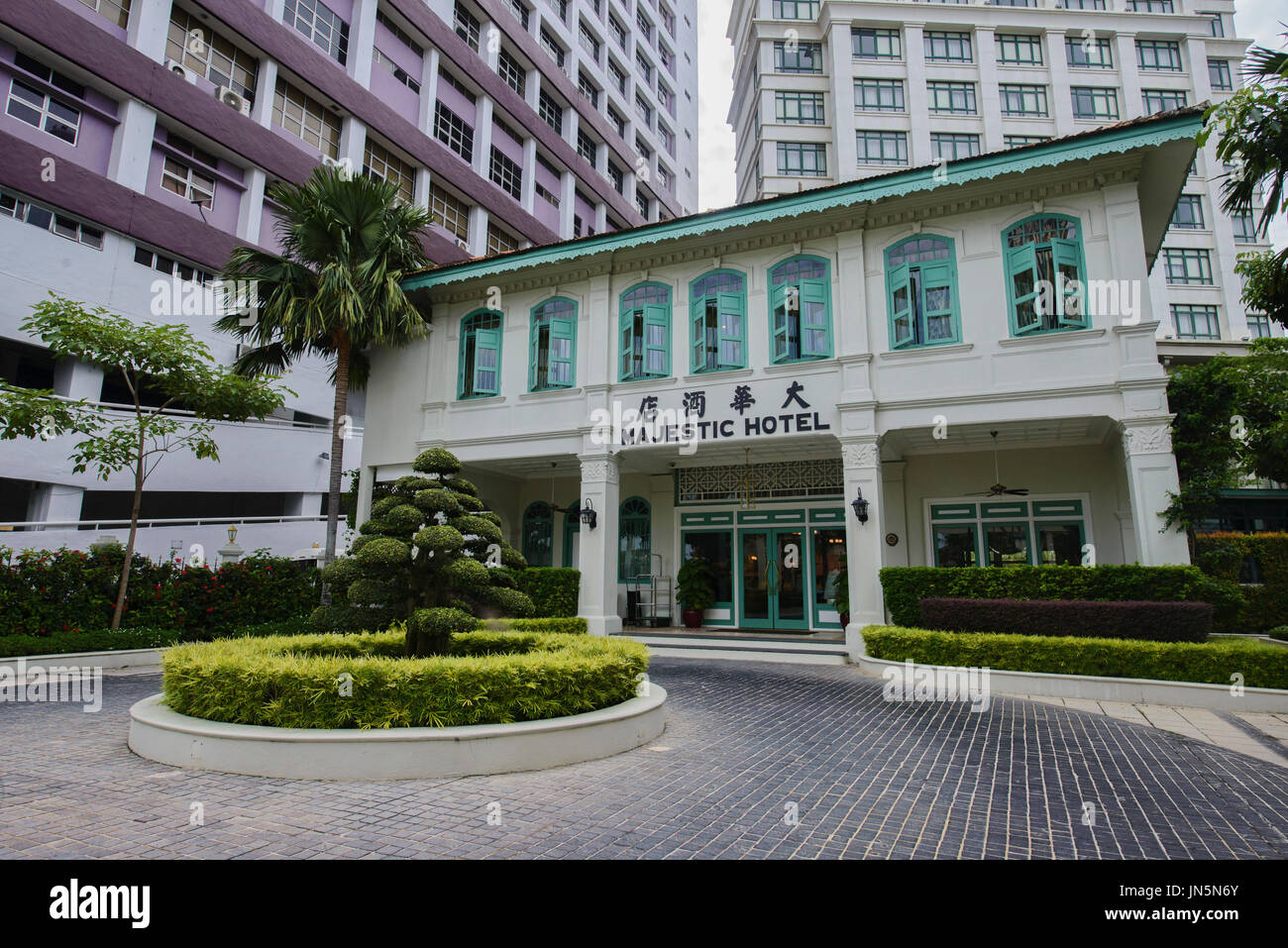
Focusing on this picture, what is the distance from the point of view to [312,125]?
22.5 meters

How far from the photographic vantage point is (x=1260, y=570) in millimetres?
13602

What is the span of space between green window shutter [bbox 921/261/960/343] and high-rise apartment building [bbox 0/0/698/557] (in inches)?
704

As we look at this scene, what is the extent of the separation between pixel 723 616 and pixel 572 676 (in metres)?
10.3

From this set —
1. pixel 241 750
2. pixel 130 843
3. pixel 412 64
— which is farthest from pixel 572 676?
pixel 412 64

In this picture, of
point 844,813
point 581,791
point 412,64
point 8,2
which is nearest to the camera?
point 844,813

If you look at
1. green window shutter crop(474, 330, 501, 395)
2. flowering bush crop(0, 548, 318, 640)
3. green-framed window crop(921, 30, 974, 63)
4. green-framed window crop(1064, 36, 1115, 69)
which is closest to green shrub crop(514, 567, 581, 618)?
green window shutter crop(474, 330, 501, 395)

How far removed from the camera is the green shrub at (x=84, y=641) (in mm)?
9984

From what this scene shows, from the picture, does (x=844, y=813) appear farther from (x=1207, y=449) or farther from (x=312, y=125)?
(x=312, y=125)

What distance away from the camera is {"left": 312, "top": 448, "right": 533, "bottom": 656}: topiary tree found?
23.9 ft

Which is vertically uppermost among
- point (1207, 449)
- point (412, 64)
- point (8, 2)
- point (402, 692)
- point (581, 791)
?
point (412, 64)

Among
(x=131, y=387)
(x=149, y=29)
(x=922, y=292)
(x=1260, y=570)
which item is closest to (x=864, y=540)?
(x=922, y=292)

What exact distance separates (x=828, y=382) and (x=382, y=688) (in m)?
9.92

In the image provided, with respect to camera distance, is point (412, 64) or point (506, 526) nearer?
point (506, 526)

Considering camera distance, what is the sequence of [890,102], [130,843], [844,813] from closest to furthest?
[130,843] < [844,813] < [890,102]
